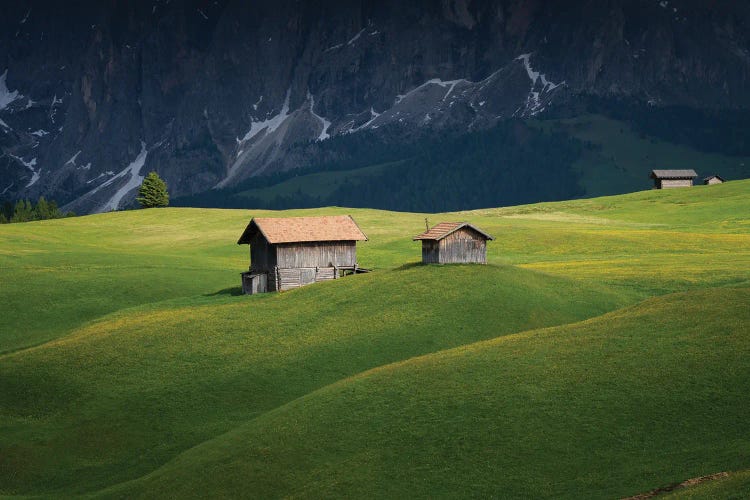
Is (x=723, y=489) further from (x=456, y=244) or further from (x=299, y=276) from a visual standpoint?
(x=299, y=276)

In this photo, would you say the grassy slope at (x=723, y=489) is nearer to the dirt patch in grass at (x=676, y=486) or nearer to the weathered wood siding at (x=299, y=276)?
the dirt patch in grass at (x=676, y=486)

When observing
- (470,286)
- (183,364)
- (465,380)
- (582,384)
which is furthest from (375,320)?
(582,384)

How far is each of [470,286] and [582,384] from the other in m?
25.7

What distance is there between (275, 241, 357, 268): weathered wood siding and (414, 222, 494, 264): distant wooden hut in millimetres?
13799

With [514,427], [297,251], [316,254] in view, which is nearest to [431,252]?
[316,254]

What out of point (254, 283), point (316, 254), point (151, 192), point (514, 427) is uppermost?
point (151, 192)

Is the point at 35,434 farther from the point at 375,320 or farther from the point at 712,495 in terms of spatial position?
the point at 712,495

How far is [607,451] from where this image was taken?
3812 centimetres

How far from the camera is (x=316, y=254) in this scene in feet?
291

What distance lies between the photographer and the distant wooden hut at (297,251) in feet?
284

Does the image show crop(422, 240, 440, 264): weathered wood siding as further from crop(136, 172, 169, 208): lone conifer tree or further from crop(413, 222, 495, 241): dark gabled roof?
crop(136, 172, 169, 208): lone conifer tree

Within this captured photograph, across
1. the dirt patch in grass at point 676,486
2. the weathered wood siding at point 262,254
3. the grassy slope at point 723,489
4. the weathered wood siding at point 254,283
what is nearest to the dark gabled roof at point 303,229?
the weathered wood siding at point 262,254

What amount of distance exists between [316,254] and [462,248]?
1655cm

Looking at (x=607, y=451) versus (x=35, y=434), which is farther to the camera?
(x=35, y=434)
